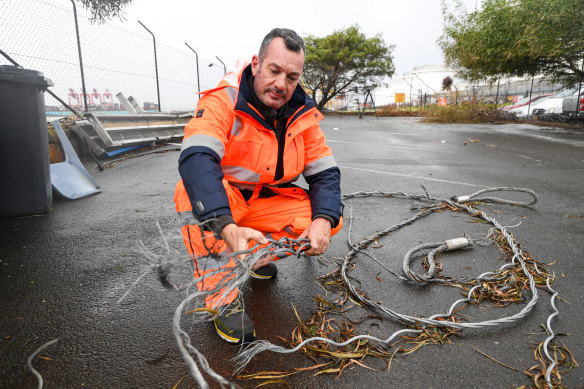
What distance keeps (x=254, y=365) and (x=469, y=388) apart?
966 millimetres

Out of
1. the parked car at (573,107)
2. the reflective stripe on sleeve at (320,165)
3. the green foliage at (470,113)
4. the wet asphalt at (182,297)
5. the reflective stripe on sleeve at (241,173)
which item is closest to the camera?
the wet asphalt at (182,297)

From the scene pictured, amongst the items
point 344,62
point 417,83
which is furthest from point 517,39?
point 417,83

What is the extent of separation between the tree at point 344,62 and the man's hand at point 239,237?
102ft

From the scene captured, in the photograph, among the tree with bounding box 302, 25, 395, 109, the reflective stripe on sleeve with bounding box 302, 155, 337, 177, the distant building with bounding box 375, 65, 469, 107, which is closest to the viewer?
Result: the reflective stripe on sleeve with bounding box 302, 155, 337, 177

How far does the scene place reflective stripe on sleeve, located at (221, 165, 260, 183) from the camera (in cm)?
223

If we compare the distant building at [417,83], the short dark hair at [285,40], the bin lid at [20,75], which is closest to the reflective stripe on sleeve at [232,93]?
the short dark hair at [285,40]

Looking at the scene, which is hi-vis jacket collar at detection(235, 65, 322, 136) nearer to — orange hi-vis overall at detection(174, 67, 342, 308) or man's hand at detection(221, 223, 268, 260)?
orange hi-vis overall at detection(174, 67, 342, 308)

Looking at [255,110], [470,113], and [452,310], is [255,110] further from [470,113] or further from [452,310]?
[470,113]

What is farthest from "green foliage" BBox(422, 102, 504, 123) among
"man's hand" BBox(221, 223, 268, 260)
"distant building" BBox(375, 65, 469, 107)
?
"distant building" BBox(375, 65, 469, 107)

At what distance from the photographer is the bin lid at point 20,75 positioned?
11.5 feet

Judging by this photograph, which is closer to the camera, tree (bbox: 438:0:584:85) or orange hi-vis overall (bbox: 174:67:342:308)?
orange hi-vis overall (bbox: 174:67:342:308)

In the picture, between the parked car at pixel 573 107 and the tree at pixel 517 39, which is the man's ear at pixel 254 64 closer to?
the tree at pixel 517 39

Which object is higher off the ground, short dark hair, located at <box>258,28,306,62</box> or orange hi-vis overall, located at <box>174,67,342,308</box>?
short dark hair, located at <box>258,28,306,62</box>

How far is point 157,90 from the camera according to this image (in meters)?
12.4
